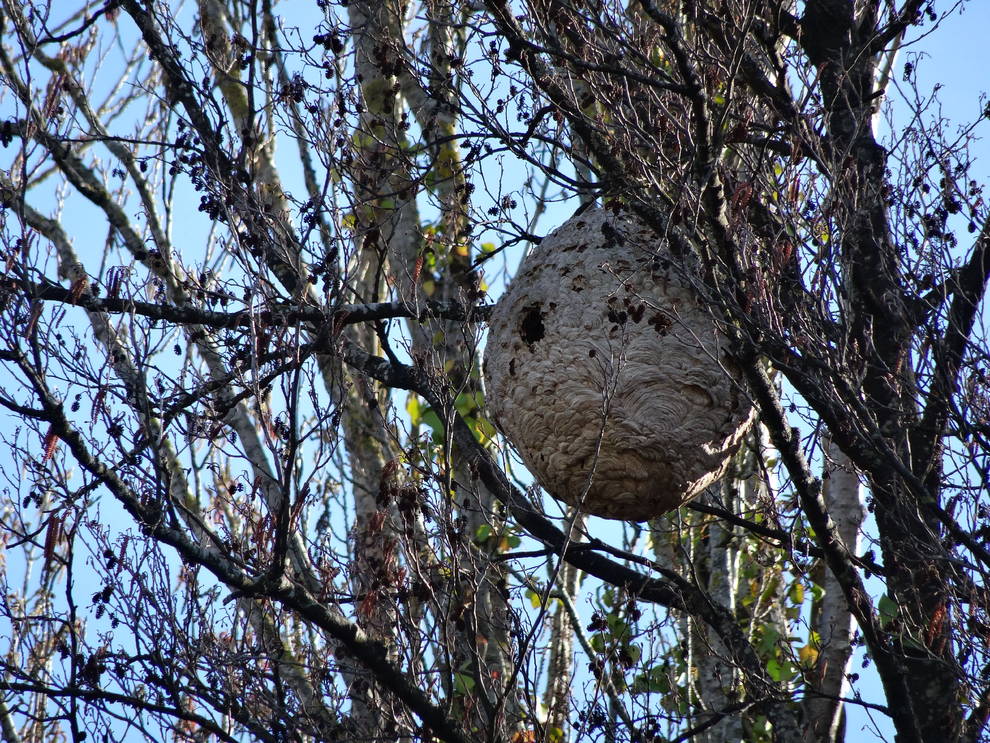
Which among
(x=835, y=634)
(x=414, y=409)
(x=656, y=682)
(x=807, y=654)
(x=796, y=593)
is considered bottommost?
(x=835, y=634)

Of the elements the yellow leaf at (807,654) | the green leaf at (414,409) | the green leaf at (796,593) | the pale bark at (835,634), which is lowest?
the pale bark at (835,634)

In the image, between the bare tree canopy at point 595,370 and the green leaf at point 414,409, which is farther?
the green leaf at point 414,409

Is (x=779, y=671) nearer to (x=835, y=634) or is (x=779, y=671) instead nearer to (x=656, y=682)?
(x=656, y=682)

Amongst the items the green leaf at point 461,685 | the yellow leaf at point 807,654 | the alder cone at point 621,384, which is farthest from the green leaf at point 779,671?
the alder cone at point 621,384

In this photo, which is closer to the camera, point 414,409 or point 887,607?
point 887,607

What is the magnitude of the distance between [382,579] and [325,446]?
0.67 m

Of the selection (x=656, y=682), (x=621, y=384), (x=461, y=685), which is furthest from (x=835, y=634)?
(x=621, y=384)

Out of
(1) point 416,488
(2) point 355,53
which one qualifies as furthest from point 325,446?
(2) point 355,53

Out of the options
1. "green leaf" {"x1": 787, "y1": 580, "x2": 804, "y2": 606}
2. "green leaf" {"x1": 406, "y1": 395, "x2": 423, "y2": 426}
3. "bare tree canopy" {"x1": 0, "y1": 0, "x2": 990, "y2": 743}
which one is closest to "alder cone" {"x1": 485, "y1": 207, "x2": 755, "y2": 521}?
"bare tree canopy" {"x1": 0, "y1": 0, "x2": 990, "y2": 743}

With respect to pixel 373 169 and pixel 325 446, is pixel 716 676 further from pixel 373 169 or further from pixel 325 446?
pixel 373 169

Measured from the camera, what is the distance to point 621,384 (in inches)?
159

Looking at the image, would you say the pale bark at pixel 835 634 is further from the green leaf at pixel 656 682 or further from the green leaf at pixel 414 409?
the green leaf at pixel 414 409

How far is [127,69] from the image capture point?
33.6ft

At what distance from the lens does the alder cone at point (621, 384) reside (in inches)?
159
